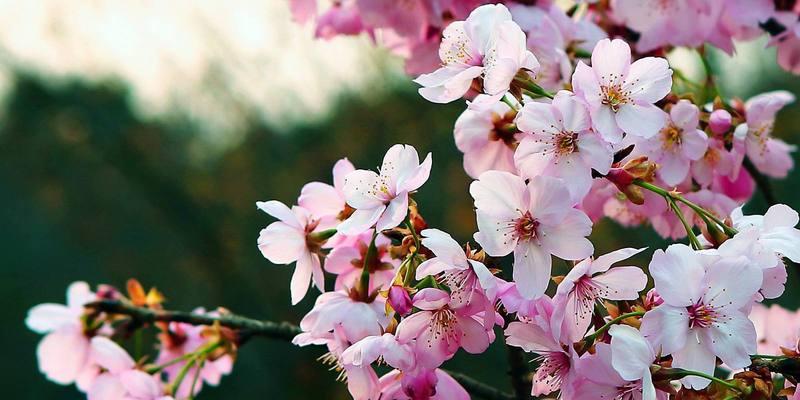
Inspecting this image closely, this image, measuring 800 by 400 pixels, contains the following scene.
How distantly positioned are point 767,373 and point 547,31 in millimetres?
531

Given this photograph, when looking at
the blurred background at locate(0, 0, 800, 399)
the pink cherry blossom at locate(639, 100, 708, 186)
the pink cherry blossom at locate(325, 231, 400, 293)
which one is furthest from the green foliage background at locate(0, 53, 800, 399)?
the pink cherry blossom at locate(325, 231, 400, 293)

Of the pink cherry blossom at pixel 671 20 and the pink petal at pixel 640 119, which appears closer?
the pink petal at pixel 640 119

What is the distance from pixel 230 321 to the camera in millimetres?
1068

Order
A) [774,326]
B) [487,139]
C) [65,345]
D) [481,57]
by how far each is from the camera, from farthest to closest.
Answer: [65,345] < [774,326] < [487,139] < [481,57]

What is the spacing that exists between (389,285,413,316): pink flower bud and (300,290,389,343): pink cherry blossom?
0.17 ft

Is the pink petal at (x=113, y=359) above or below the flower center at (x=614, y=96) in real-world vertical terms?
above

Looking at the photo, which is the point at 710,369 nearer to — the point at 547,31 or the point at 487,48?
the point at 487,48

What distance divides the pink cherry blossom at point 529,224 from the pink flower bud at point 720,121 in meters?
0.34

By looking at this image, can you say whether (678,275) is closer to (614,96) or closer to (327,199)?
(614,96)

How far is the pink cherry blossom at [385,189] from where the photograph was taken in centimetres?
72

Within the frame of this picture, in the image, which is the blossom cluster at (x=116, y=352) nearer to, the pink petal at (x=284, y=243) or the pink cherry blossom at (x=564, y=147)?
the pink petal at (x=284, y=243)

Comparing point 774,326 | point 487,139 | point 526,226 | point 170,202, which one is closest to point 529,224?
point 526,226

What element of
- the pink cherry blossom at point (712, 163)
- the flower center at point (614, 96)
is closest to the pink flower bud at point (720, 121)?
the pink cherry blossom at point (712, 163)

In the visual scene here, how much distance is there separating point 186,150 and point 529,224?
8984 mm
